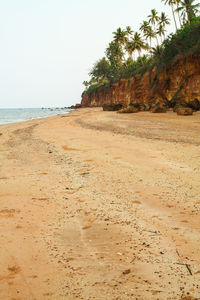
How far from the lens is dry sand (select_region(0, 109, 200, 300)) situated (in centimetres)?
180

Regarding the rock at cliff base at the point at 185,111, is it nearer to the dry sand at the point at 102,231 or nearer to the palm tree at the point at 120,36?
the dry sand at the point at 102,231

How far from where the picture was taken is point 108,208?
10.5ft

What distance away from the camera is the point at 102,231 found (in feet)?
8.62

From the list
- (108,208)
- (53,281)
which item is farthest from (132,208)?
(53,281)

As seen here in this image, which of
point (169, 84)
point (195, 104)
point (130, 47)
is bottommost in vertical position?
point (195, 104)

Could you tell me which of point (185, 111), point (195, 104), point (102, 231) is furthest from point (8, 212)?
point (195, 104)

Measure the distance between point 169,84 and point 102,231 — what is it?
23960 mm

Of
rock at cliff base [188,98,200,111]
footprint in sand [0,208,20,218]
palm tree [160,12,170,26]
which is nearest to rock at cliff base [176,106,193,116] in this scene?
rock at cliff base [188,98,200,111]

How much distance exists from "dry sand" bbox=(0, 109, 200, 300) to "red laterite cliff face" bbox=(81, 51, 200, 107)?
17606 millimetres

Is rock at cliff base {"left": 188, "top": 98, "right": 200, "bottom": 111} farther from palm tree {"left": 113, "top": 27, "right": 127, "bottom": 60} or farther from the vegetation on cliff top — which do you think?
palm tree {"left": 113, "top": 27, "right": 127, "bottom": 60}

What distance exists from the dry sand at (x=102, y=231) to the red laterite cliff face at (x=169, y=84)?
17.6 metres

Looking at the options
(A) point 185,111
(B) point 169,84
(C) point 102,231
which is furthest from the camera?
(B) point 169,84

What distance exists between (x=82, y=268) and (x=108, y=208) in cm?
124

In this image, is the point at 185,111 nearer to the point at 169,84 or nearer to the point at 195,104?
the point at 195,104
